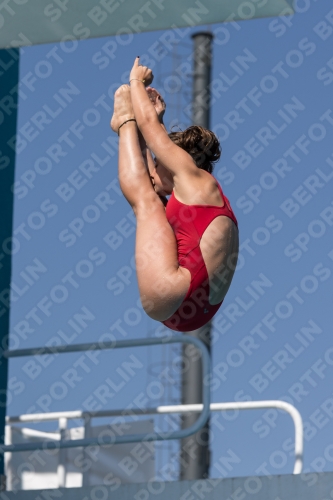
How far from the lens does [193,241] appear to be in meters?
Answer: 4.01

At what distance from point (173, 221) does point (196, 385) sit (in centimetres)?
432

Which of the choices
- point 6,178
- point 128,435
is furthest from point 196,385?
point 128,435

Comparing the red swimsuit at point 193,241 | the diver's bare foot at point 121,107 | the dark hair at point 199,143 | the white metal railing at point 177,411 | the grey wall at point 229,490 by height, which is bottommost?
the grey wall at point 229,490

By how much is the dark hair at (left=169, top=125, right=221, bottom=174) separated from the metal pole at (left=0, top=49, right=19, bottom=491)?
2.49 meters

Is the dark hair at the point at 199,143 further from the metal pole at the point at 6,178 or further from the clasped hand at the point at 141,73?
the metal pole at the point at 6,178

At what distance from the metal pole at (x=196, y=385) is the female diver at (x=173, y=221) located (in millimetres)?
3869

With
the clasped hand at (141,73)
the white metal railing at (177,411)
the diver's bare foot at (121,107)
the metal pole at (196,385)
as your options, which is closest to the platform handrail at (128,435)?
the white metal railing at (177,411)

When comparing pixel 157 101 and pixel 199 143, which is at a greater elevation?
pixel 157 101

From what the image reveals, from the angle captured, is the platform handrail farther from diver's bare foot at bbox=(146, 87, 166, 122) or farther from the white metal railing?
diver's bare foot at bbox=(146, 87, 166, 122)

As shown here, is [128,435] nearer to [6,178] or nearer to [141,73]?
[141,73]

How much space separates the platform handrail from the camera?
4.98m

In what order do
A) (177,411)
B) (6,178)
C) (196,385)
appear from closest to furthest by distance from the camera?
1. (177,411)
2. (6,178)
3. (196,385)

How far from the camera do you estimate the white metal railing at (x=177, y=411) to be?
5266mm

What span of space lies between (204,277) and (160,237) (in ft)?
0.78
